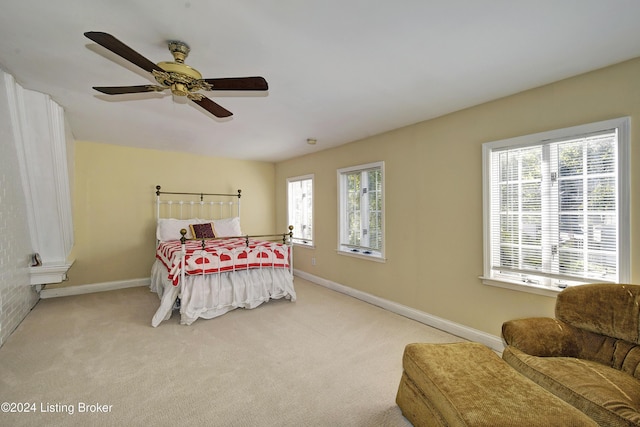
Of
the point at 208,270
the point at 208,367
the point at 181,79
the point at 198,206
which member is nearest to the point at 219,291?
the point at 208,270

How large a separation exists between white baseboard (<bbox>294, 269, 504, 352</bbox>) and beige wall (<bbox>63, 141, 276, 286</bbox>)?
3237mm

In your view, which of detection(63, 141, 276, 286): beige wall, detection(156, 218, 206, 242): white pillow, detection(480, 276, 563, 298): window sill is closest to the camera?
detection(480, 276, 563, 298): window sill

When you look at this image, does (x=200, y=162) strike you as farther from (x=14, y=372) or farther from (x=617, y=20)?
(x=617, y=20)

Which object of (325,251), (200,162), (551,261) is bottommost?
(325,251)

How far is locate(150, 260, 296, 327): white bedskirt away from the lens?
3.19 m

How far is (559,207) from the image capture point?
2264 mm

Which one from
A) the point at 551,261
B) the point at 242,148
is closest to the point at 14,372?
the point at 242,148

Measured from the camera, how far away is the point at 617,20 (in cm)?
156

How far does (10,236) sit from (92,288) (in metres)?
2.10

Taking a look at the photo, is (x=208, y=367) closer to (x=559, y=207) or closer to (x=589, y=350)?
(x=589, y=350)

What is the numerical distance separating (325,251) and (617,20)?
4039 mm

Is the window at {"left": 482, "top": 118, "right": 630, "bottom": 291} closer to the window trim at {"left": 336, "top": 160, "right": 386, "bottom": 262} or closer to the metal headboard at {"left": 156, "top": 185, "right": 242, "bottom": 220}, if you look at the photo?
the window trim at {"left": 336, "top": 160, "right": 386, "bottom": 262}

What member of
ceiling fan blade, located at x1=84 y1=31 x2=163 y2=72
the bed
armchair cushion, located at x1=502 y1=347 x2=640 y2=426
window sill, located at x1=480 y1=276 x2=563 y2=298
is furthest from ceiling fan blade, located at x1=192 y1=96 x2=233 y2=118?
window sill, located at x1=480 y1=276 x2=563 y2=298

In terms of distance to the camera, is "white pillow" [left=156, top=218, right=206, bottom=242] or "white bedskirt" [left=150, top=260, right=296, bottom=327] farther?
"white pillow" [left=156, top=218, right=206, bottom=242]
